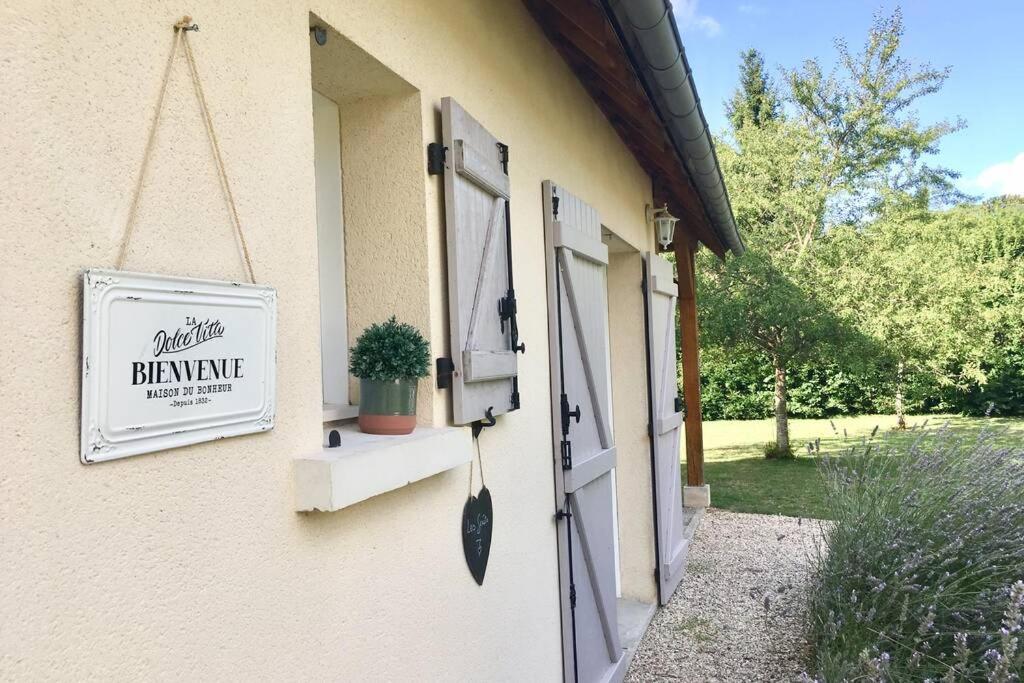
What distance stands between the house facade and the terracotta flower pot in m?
0.07

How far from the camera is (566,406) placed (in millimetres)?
3572

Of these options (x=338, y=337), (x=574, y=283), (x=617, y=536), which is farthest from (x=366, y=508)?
(x=617, y=536)

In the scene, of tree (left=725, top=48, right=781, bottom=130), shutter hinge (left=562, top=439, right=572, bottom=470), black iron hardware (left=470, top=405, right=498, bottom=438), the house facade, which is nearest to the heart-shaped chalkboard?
the house facade

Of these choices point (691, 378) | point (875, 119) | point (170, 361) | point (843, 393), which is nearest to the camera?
point (170, 361)

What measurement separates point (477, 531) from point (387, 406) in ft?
2.48

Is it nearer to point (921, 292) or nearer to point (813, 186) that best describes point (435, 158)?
point (921, 292)

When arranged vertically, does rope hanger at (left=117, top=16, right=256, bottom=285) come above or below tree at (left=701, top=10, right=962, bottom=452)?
below

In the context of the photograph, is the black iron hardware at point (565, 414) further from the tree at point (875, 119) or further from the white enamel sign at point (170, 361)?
Answer: the tree at point (875, 119)

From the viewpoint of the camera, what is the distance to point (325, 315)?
7.45 ft

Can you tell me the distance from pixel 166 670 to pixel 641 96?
336cm

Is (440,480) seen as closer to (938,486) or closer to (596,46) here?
(596,46)

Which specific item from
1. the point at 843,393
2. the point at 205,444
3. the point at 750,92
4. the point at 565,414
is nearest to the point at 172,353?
the point at 205,444

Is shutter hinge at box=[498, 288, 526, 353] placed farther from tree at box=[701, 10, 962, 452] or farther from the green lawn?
tree at box=[701, 10, 962, 452]

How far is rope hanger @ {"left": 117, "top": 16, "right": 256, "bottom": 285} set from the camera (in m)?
1.27
